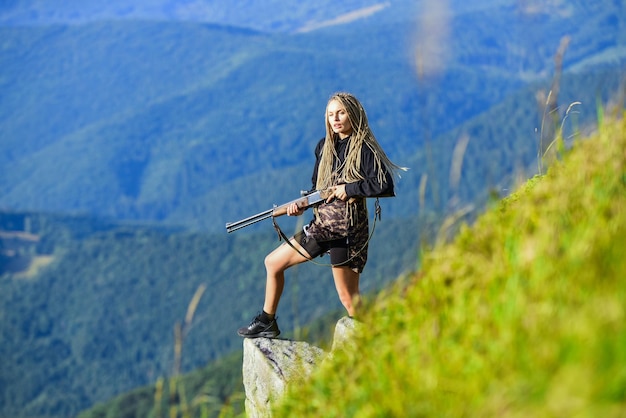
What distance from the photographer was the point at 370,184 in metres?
6.90

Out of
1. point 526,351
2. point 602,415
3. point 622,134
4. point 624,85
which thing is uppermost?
point 624,85

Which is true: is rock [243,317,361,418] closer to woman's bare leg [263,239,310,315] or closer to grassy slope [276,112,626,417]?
woman's bare leg [263,239,310,315]

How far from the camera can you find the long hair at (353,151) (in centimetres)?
707

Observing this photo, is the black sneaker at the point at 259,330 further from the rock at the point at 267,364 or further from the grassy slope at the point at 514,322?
the grassy slope at the point at 514,322

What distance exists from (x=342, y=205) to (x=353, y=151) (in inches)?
17.0

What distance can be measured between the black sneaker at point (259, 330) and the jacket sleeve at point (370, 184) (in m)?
1.50

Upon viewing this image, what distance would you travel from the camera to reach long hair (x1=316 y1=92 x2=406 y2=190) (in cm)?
707

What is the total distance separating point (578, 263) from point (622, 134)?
1.43 m

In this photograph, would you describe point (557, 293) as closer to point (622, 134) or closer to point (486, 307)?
point (486, 307)

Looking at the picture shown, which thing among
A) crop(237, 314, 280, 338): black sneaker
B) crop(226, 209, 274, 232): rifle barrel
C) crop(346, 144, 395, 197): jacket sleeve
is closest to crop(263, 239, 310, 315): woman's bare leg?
crop(237, 314, 280, 338): black sneaker

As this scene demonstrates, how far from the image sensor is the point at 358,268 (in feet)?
24.3

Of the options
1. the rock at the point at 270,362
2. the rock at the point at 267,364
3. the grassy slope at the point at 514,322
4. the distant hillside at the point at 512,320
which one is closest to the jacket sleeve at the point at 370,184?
the rock at the point at 270,362

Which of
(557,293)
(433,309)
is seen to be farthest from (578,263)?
(433,309)

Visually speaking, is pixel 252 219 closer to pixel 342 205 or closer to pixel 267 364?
pixel 342 205
